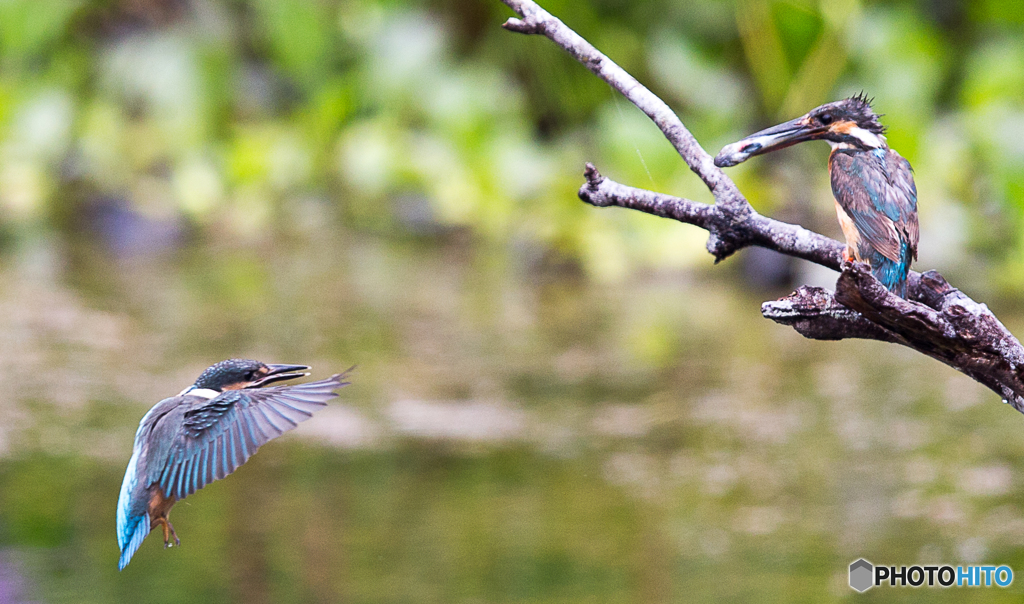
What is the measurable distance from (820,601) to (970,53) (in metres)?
1.50

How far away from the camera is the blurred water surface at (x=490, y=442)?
928mm

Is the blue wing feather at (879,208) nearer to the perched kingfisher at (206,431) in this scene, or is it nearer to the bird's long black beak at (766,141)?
the bird's long black beak at (766,141)

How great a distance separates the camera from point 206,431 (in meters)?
0.57

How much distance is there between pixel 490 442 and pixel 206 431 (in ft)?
2.20

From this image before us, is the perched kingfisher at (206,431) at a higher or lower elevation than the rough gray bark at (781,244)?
lower

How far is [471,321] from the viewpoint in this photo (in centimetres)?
162

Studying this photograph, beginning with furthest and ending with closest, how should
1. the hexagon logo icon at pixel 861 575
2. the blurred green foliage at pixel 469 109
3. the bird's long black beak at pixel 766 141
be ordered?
the blurred green foliage at pixel 469 109 → the hexagon logo icon at pixel 861 575 → the bird's long black beak at pixel 766 141

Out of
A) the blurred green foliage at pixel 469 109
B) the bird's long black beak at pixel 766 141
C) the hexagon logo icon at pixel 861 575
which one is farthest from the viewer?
the blurred green foliage at pixel 469 109

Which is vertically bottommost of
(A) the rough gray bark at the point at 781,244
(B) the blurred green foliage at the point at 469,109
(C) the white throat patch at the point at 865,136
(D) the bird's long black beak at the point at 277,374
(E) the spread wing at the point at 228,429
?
(E) the spread wing at the point at 228,429

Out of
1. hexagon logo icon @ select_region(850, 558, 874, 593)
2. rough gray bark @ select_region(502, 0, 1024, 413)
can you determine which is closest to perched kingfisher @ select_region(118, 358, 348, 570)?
rough gray bark @ select_region(502, 0, 1024, 413)

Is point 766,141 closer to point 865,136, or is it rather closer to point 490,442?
point 865,136

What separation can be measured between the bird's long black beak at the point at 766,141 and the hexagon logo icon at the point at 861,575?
48 centimetres

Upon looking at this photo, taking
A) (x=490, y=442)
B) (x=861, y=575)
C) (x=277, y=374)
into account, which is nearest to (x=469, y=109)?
(x=490, y=442)

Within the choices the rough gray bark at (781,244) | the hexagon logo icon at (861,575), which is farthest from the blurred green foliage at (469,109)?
the rough gray bark at (781,244)
